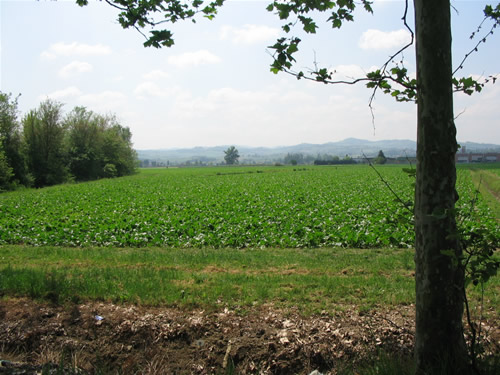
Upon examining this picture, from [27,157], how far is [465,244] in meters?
50.0

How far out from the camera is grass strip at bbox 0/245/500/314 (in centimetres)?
591

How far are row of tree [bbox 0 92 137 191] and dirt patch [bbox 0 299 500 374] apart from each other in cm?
3865

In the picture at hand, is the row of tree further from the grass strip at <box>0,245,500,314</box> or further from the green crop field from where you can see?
the grass strip at <box>0,245,500,314</box>

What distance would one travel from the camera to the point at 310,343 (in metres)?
4.46

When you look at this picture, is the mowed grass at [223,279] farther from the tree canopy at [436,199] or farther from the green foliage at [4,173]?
the green foliage at [4,173]

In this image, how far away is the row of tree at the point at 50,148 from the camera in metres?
39.9

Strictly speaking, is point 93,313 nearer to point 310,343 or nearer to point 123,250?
point 310,343

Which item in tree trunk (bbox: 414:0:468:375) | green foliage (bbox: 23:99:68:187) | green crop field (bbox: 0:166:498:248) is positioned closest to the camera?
tree trunk (bbox: 414:0:468:375)

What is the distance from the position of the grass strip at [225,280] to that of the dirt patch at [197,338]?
1.36 ft

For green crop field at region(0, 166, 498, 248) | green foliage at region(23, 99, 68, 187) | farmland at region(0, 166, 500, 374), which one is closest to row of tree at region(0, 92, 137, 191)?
green foliage at region(23, 99, 68, 187)

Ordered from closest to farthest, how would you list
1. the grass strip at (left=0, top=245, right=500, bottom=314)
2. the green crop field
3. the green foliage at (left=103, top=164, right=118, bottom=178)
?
the grass strip at (left=0, top=245, right=500, bottom=314) < the green crop field < the green foliage at (left=103, top=164, right=118, bottom=178)

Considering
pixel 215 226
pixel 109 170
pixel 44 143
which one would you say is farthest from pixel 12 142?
pixel 215 226

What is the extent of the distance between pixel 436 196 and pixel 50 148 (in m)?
51.3

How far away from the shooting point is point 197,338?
4789mm
